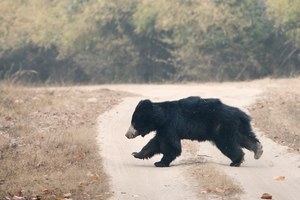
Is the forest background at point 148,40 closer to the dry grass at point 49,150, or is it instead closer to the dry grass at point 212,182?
the dry grass at point 49,150

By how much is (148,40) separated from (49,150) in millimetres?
29851

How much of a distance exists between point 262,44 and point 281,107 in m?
18.1

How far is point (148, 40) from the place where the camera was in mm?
44219

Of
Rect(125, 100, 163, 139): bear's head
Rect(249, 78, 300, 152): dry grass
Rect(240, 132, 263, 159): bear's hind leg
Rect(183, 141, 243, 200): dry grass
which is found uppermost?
Rect(125, 100, 163, 139): bear's head

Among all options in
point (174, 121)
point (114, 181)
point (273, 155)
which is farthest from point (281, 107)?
point (114, 181)

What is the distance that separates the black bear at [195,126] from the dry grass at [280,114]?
1.93 meters

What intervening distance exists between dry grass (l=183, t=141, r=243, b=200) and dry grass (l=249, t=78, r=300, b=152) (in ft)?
8.51

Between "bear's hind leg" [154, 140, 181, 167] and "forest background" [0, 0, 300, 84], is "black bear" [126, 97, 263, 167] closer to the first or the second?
"bear's hind leg" [154, 140, 181, 167]

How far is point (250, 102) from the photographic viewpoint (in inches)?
975

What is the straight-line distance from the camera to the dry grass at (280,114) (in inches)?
677

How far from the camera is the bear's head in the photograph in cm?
1354

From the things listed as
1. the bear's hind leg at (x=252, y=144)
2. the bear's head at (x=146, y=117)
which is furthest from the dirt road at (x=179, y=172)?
the bear's head at (x=146, y=117)

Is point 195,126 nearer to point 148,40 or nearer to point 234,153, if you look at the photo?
point 234,153

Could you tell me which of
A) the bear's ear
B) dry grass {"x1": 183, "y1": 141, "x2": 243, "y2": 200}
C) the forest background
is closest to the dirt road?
dry grass {"x1": 183, "y1": 141, "x2": 243, "y2": 200}
